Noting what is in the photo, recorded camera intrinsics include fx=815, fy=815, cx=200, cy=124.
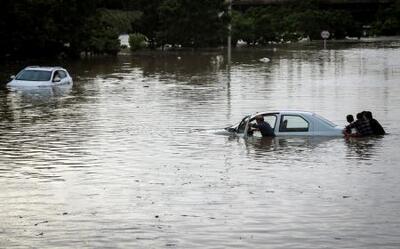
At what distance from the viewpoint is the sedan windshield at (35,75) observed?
44.3 metres

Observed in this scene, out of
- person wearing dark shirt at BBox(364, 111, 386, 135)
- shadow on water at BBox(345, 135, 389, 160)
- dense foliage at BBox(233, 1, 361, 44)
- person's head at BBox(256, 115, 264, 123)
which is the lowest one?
shadow on water at BBox(345, 135, 389, 160)

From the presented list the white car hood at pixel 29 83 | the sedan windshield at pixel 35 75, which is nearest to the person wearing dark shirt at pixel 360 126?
the white car hood at pixel 29 83

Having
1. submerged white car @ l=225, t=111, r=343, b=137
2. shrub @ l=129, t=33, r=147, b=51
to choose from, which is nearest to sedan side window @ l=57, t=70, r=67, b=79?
submerged white car @ l=225, t=111, r=343, b=137

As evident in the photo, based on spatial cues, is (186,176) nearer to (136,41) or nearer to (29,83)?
(29,83)

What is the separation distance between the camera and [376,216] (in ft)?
46.6

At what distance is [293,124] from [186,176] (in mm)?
7289

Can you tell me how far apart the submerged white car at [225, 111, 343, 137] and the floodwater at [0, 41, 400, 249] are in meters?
0.46

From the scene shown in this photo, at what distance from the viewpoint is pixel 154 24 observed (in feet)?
311

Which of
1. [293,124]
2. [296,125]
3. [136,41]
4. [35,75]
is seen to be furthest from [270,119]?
[136,41]

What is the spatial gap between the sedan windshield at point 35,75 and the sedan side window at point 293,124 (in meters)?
22.4

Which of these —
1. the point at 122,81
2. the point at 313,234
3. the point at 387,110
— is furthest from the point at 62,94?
the point at 313,234

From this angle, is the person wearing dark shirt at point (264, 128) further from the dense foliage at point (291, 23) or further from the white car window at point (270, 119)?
the dense foliage at point (291, 23)

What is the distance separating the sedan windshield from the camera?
145 feet

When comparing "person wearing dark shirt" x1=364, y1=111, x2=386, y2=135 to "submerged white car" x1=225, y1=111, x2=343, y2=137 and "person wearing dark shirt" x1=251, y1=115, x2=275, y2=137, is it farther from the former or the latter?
"person wearing dark shirt" x1=251, y1=115, x2=275, y2=137
